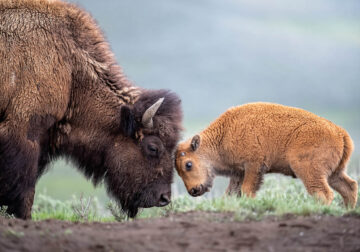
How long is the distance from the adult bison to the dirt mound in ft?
6.17

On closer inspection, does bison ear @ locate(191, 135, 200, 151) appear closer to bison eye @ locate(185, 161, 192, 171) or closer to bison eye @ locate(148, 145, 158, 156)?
bison eye @ locate(185, 161, 192, 171)

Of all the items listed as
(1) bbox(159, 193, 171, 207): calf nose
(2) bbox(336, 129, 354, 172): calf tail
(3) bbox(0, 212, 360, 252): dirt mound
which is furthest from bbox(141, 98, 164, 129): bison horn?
(2) bbox(336, 129, 354, 172): calf tail

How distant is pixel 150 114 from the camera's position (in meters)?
7.40

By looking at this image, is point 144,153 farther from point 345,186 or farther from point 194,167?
point 345,186

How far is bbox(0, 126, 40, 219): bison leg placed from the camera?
6867 mm

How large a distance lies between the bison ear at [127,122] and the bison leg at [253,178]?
1.92 m

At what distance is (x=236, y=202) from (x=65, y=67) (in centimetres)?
285

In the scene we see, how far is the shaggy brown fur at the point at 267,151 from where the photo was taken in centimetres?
785

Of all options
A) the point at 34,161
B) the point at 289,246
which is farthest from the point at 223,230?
the point at 34,161

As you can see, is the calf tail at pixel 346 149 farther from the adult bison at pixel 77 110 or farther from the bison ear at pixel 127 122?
the bison ear at pixel 127 122

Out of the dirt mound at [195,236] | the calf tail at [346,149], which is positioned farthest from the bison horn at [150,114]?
A: the calf tail at [346,149]

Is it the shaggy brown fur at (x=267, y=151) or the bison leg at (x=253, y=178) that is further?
the bison leg at (x=253, y=178)

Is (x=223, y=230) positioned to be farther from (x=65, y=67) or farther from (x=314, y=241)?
(x=65, y=67)

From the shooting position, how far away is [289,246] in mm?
4832
